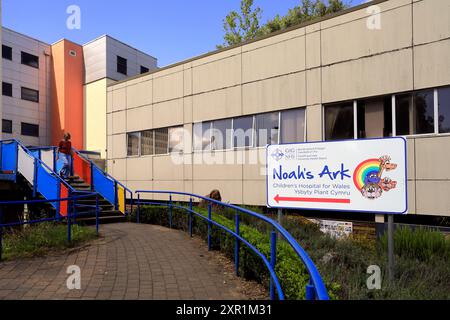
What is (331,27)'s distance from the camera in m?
10.1

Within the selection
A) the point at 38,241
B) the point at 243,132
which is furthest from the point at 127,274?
the point at 243,132

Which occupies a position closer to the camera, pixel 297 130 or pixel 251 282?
pixel 251 282

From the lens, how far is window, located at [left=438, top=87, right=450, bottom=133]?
27.1 feet

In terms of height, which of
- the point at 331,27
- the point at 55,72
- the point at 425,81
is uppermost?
the point at 55,72

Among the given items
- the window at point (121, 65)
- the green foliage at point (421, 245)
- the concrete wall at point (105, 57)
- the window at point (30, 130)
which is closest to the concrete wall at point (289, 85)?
the green foliage at point (421, 245)

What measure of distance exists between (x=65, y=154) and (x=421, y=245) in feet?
35.6

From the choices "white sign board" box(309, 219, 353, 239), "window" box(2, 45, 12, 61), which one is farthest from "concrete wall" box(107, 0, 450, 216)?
"window" box(2, 45, 12, 61)

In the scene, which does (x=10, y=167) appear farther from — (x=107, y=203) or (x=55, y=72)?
(x=55, y=72)

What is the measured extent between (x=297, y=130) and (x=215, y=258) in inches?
223

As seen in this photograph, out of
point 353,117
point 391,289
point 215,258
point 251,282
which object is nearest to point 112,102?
point 353,117

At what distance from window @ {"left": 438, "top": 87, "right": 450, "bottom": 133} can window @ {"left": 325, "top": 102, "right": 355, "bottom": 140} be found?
84.1 inches

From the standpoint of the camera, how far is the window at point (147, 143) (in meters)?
15.0

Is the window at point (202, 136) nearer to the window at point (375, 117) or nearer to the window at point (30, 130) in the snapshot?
the window at point (375, 117)

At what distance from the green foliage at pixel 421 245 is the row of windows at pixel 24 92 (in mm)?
24877
